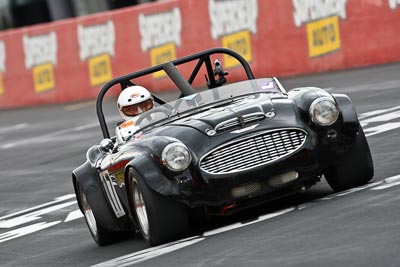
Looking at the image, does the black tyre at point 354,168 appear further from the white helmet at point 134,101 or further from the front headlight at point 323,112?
the white helmet at point 134,101

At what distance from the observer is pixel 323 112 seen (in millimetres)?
9617

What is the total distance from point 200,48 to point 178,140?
17974mm

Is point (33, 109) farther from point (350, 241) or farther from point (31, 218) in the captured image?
point (350, 241)

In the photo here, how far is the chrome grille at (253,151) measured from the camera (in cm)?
931

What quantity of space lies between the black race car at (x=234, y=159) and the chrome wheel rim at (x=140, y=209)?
0.4 inches

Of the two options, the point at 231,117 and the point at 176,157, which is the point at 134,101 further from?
the point at 176,157

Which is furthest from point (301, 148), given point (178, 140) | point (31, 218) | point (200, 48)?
point (200, 48)

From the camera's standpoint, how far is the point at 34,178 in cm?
1767

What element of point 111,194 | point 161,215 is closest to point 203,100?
point 111,194

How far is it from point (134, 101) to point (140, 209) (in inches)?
68.4

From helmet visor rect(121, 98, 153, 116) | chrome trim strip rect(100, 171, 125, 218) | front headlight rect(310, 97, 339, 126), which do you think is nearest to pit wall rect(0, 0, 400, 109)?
helmet visor rect(121, 98, 153, 116)

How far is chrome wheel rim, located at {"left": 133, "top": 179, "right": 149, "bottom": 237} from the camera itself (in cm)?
958

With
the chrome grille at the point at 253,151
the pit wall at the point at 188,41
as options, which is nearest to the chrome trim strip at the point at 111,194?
the chrome grille at the point at 253,151

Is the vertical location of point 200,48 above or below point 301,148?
below
